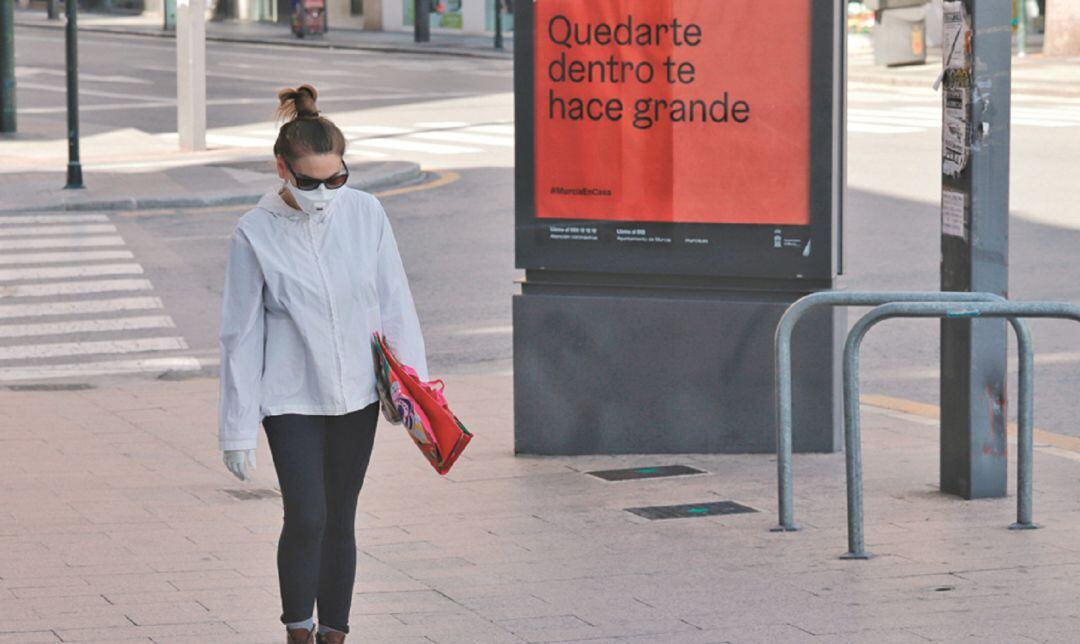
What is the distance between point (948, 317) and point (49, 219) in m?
13.2

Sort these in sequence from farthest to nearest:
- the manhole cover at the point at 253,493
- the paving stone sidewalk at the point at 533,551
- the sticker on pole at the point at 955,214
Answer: the manhole cover at the point at 253,493, the sticker on pole at the point at 955,214, the paving stone sidewalk at the point at 533,551

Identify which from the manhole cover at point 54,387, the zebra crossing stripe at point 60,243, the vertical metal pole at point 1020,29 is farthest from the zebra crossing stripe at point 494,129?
the manhole cover at point 54,387

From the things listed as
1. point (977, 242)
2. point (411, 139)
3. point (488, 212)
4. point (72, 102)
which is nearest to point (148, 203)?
point (72, 102)

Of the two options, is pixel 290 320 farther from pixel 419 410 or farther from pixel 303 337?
pixel 419 410

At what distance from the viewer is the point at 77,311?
1319cm

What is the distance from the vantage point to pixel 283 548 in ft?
17.4

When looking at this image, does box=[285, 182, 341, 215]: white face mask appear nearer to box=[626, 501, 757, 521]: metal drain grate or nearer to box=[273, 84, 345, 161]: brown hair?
box=[273, 84, 345, 161]: brown hair

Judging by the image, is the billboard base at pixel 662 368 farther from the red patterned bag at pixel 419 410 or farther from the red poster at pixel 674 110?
the red patterned bag at pixel 419 410

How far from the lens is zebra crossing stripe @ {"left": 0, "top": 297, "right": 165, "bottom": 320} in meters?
13.1

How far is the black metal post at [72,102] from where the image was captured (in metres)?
19.4

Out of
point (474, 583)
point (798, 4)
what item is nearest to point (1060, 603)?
point (474, 583)

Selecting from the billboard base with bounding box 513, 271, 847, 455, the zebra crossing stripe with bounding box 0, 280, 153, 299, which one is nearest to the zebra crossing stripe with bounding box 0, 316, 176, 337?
the zebra crossing stripe with bounding box 0, 280, 153, 299

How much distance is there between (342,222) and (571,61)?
10.4 feet

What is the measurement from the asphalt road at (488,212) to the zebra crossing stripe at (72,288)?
0.68ft
